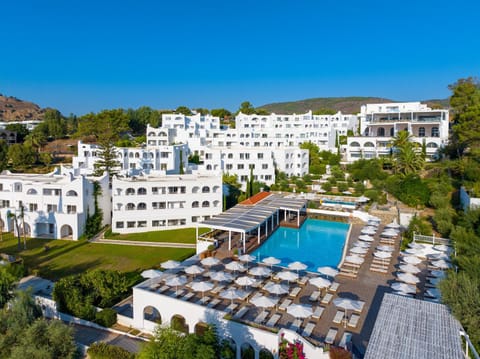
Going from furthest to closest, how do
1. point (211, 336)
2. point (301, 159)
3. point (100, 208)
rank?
point (301, 159) < point (100, 208) < point (211, 336)

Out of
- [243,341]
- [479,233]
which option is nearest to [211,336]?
[243,341]

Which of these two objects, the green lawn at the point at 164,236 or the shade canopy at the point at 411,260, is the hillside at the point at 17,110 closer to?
the green lawn at the point at 164,236

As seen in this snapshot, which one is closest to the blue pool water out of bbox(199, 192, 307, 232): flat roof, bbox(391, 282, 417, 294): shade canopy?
bbox(199, 192, 307, 232): flat roof

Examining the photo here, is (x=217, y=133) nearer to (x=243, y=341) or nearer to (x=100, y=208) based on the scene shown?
(x=100, y=208)

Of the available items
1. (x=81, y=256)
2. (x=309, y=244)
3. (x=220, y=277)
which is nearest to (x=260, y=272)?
(x=220, y=277)

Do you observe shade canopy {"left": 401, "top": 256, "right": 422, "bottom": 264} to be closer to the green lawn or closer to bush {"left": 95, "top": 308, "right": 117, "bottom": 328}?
bush {"left": 95, "top": 308, "right": 117, "bottom": 328}

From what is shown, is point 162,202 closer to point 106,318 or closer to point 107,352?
point 106,318
